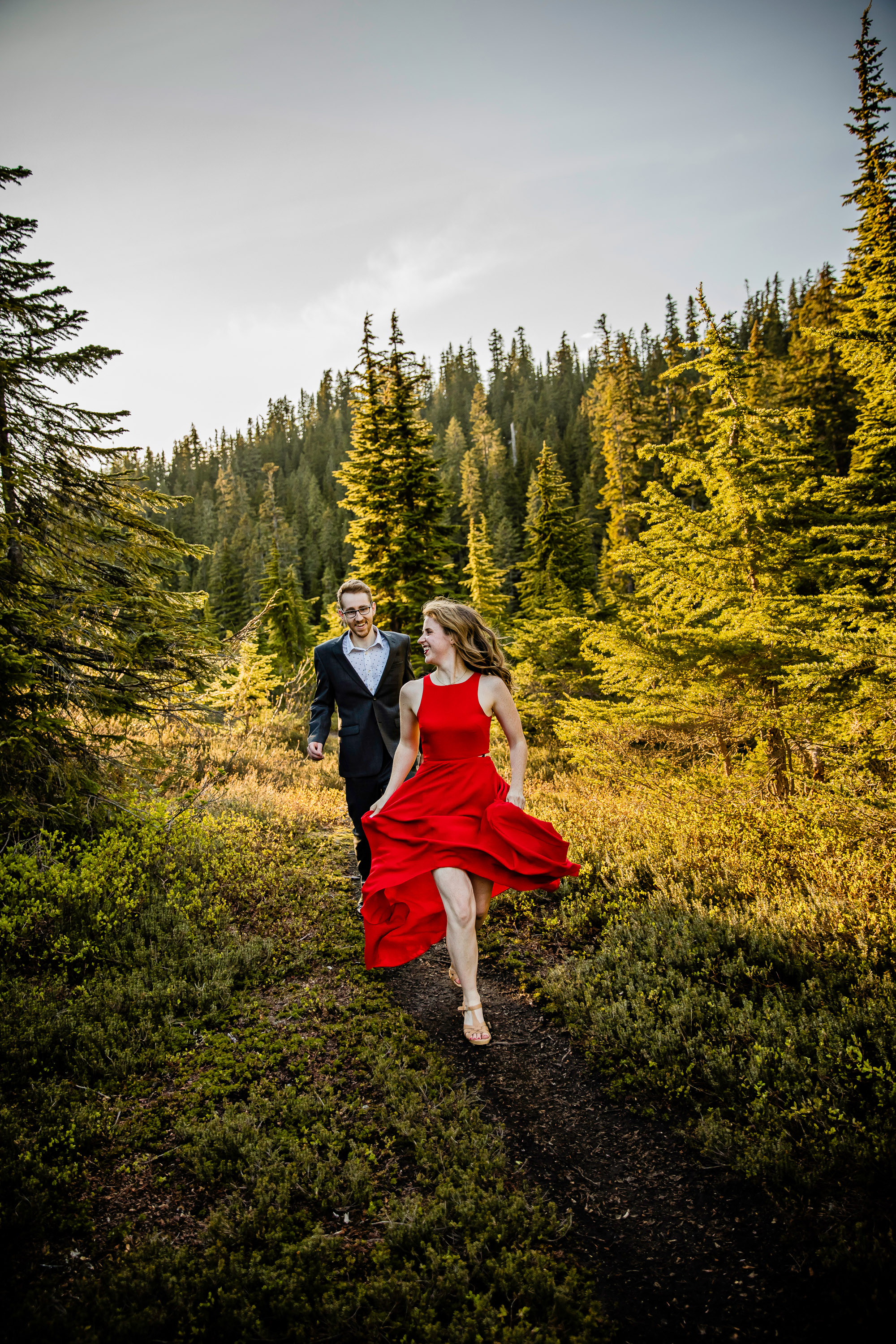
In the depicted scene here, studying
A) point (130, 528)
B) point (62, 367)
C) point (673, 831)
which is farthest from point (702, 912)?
point (62, 367)

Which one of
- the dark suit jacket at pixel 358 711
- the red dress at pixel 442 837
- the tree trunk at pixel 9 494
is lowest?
the red dress at pixel 442 837

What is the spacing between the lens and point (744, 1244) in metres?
2.61

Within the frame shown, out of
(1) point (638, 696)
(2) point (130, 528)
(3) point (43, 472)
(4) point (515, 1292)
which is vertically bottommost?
(4) point (515, 1292)

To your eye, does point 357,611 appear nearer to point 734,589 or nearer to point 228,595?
point 734,589

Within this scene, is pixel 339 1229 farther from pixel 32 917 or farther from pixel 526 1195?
pixel 32 917

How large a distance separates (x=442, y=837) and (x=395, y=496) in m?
14.8

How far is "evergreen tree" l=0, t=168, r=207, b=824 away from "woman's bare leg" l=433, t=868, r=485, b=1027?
4.46 meters

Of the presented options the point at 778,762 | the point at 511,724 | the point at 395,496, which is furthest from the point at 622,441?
the point at 511,724

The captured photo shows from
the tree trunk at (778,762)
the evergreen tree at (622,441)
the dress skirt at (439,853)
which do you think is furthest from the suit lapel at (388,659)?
the evergreen tree at (622,441)

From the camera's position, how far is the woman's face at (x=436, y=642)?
4.47 meters

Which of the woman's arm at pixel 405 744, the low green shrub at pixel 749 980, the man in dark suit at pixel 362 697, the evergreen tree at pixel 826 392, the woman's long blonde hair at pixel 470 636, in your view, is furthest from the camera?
the evergreen tree at pixel 826 392

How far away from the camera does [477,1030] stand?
4105 mm

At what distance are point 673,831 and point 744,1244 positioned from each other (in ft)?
14.0

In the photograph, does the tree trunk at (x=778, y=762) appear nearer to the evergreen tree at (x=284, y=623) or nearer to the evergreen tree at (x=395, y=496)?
the evergreen tree at (x=395, y=496)
